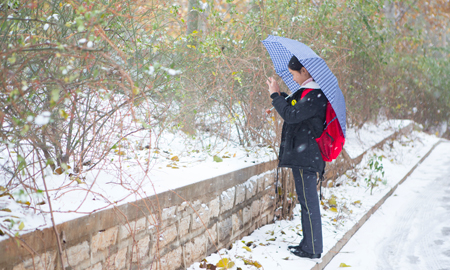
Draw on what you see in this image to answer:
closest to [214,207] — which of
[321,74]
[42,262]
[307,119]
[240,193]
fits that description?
[240,193]

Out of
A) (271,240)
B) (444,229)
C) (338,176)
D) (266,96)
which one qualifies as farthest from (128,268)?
(338,176)

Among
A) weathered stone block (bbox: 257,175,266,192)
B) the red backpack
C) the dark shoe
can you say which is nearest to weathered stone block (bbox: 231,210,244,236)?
weathered stone block (bbox: 257,175,266,192)

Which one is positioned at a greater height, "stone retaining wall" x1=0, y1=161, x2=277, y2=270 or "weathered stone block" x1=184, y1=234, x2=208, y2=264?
"stone retaining wall" x1=0, y1=161, x2=277, y2=270

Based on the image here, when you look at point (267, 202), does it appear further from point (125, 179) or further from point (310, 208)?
point (125, 179)

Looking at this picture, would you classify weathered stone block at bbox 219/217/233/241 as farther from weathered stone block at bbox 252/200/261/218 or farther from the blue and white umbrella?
the blue and white umbrella

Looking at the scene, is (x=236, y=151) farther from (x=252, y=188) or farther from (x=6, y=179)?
(x=6, y=179)

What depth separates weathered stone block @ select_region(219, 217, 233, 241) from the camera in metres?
3.49

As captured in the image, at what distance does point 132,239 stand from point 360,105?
6.63m

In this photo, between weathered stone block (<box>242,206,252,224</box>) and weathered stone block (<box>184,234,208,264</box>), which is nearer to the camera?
weathered stone block (<box>184,234,208,264</box>)

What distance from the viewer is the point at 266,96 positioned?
15.1 feet

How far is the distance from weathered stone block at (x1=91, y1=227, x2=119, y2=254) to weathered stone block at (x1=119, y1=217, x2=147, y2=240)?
5 centimetres

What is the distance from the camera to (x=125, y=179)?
2846mm

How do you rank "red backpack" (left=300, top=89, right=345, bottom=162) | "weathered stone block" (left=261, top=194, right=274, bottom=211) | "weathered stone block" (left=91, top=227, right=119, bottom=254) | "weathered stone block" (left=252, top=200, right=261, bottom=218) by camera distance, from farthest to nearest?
"weathered stone block" (left=261, top=194, right=274, bottom=211) → "weathered stone block" (left=252, top=200, right=261, bottom=218) → "red backpack" (left=300, top=89, right=345, bottom=162) → "weathered stone block" (left=91, top=227, right=119, bottom=254)

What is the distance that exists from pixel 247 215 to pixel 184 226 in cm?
106
